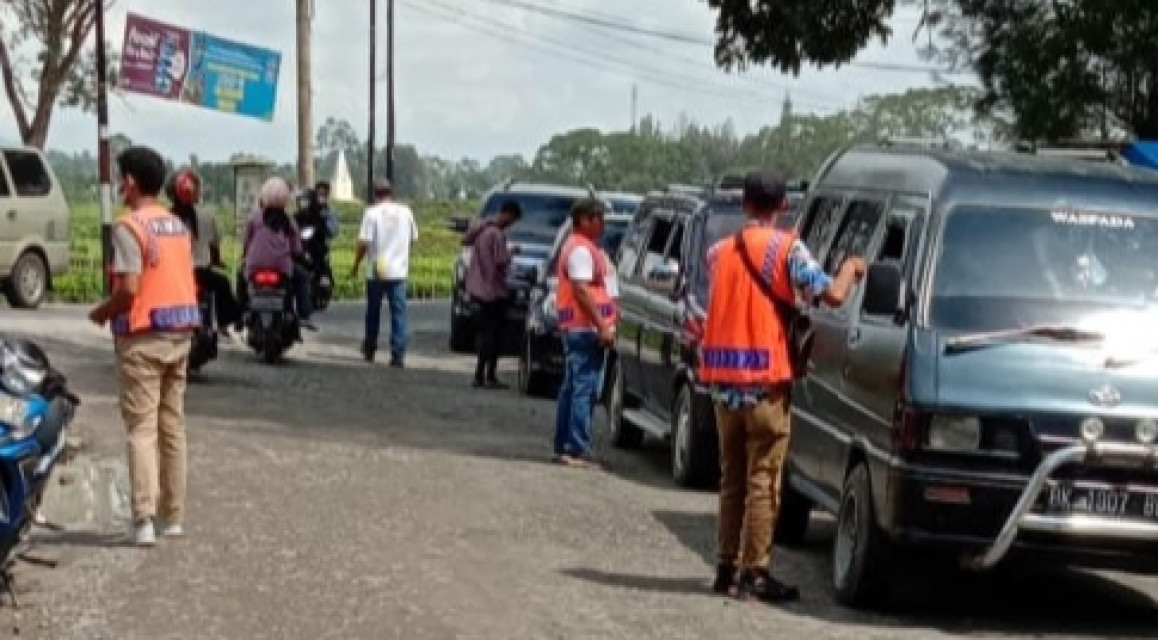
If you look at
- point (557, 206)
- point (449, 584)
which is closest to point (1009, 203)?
point (449, 584)

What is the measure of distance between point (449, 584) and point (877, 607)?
196cm

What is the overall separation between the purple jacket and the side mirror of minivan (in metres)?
10.4

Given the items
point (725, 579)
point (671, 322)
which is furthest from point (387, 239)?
point (725, 579)

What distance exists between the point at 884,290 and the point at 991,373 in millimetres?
813

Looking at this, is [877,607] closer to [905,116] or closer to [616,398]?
[616,398]

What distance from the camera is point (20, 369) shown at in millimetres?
9344

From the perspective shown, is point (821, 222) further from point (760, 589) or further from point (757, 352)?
point (760, 589)

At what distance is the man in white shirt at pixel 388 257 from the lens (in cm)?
2252

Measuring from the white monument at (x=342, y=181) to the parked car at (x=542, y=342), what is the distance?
5160cm

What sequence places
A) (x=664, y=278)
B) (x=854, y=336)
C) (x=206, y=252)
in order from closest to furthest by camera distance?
(x=854, y=336) < (x=664, y=278) < (x=206, y=252)

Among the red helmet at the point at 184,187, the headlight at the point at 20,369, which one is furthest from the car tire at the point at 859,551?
the red helmet at the point at 184,187

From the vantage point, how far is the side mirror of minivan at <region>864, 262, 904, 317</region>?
10188mm

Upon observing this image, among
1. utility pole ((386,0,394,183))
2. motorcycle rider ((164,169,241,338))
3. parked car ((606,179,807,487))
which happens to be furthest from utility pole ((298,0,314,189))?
parked car ((606,179,807,487))

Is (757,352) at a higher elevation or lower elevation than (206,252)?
higher
